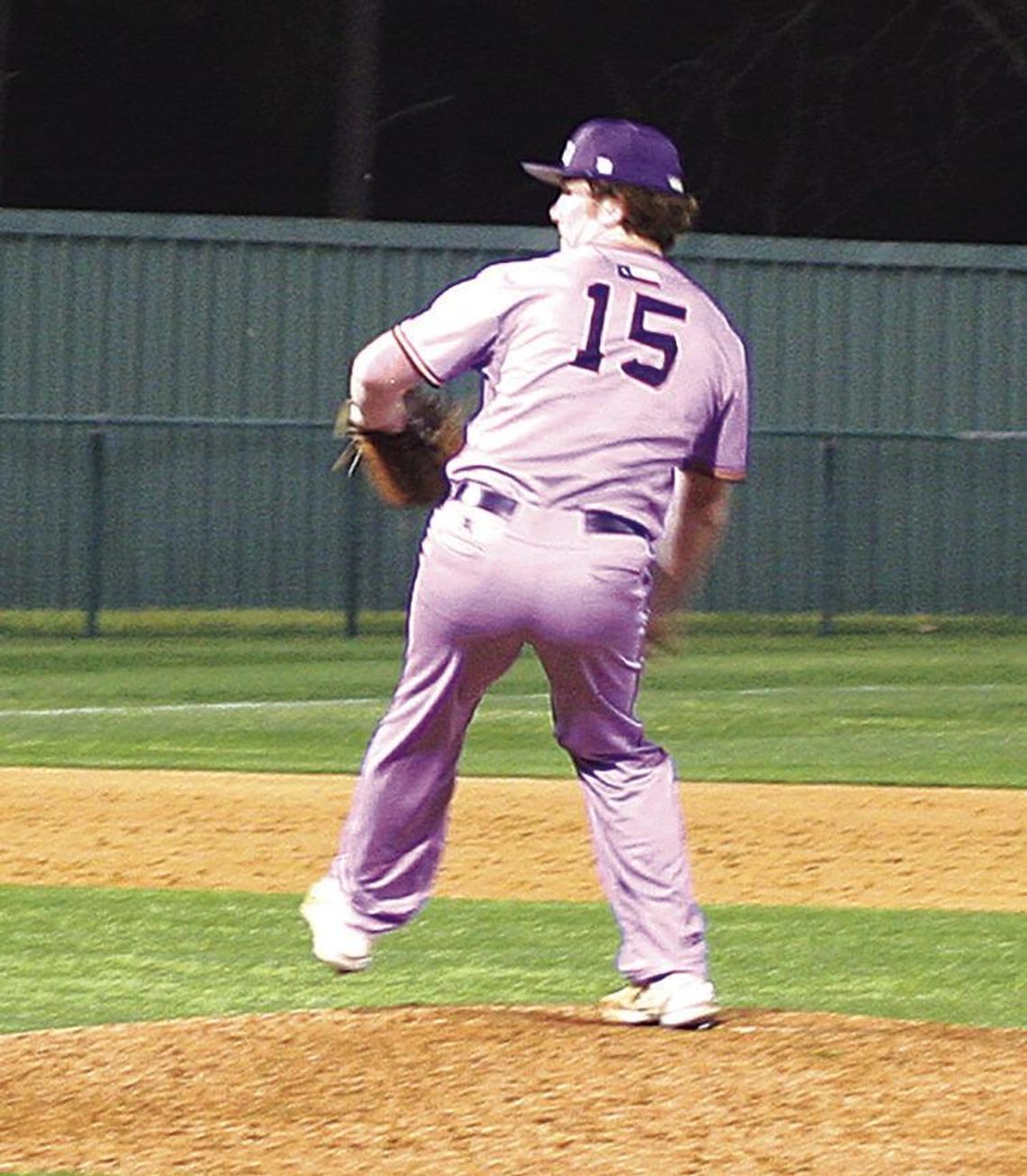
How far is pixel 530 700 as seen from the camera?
54.0ft

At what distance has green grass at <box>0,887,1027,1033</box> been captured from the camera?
754cm

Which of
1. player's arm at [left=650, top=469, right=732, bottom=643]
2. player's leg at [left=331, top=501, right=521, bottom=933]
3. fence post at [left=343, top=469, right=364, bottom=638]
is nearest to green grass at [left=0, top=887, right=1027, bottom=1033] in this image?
player's leg at [left=331, top=501, right=521, bottom=933]

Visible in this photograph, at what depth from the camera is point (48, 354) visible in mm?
22250

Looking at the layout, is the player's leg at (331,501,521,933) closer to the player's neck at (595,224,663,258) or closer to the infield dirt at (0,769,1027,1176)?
the infield dirt at (0,769,1027,1176)

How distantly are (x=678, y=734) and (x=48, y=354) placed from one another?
9.06 meters

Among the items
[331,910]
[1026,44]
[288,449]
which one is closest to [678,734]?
[288,449]

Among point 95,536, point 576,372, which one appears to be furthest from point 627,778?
point 95,536

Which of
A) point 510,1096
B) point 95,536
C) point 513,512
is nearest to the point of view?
point 510,1096

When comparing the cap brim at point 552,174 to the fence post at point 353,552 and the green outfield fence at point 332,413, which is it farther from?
the fence post at point 353,552

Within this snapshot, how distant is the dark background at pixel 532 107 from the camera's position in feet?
98.7

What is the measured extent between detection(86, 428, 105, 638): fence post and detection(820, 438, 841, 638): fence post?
5017 millimetres

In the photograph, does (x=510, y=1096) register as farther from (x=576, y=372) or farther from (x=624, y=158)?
(x=624, y=158)

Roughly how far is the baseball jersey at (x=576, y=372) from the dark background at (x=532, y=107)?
2395 cm

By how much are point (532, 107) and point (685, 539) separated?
25847 millimetres
